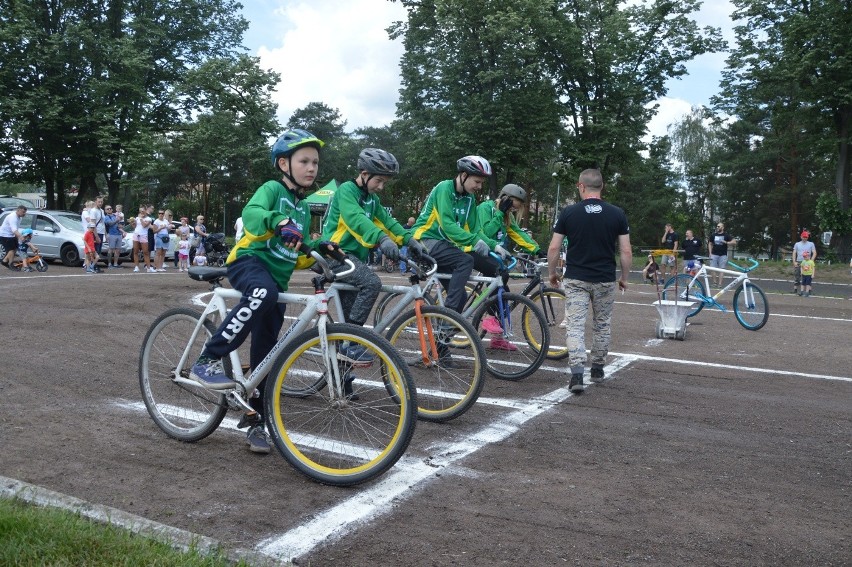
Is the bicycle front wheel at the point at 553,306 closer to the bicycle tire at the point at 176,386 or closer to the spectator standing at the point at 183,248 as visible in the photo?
the bicycle tire at the point at 176,386

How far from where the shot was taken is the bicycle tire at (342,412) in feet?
14.2

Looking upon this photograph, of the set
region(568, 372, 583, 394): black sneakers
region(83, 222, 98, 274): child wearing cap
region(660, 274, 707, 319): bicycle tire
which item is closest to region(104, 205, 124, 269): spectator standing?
region(83, 222, 98, 274): child wearing cap

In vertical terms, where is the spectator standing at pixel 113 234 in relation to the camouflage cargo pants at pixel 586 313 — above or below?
above

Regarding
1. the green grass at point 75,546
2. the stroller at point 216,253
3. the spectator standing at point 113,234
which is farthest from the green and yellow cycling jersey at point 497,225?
the stroller at point 216,253

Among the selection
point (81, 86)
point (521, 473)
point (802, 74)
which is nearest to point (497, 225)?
point (521, 473)

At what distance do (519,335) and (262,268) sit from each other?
11.8 ft

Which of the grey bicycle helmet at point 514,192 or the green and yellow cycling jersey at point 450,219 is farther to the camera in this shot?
the grey bicycle helmet at point 514,192

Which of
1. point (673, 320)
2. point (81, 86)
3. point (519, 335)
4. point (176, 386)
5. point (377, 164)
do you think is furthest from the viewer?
point (81, 86)

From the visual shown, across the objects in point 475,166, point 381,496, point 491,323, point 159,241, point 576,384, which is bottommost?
point 381,496

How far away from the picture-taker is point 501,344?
26.7 ft

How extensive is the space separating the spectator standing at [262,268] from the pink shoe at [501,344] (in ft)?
10.9

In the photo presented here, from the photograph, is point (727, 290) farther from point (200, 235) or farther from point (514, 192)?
point (200, 235)

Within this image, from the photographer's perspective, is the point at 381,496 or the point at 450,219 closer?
the point at 381,496

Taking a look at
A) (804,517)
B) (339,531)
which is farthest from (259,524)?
(804,517)
